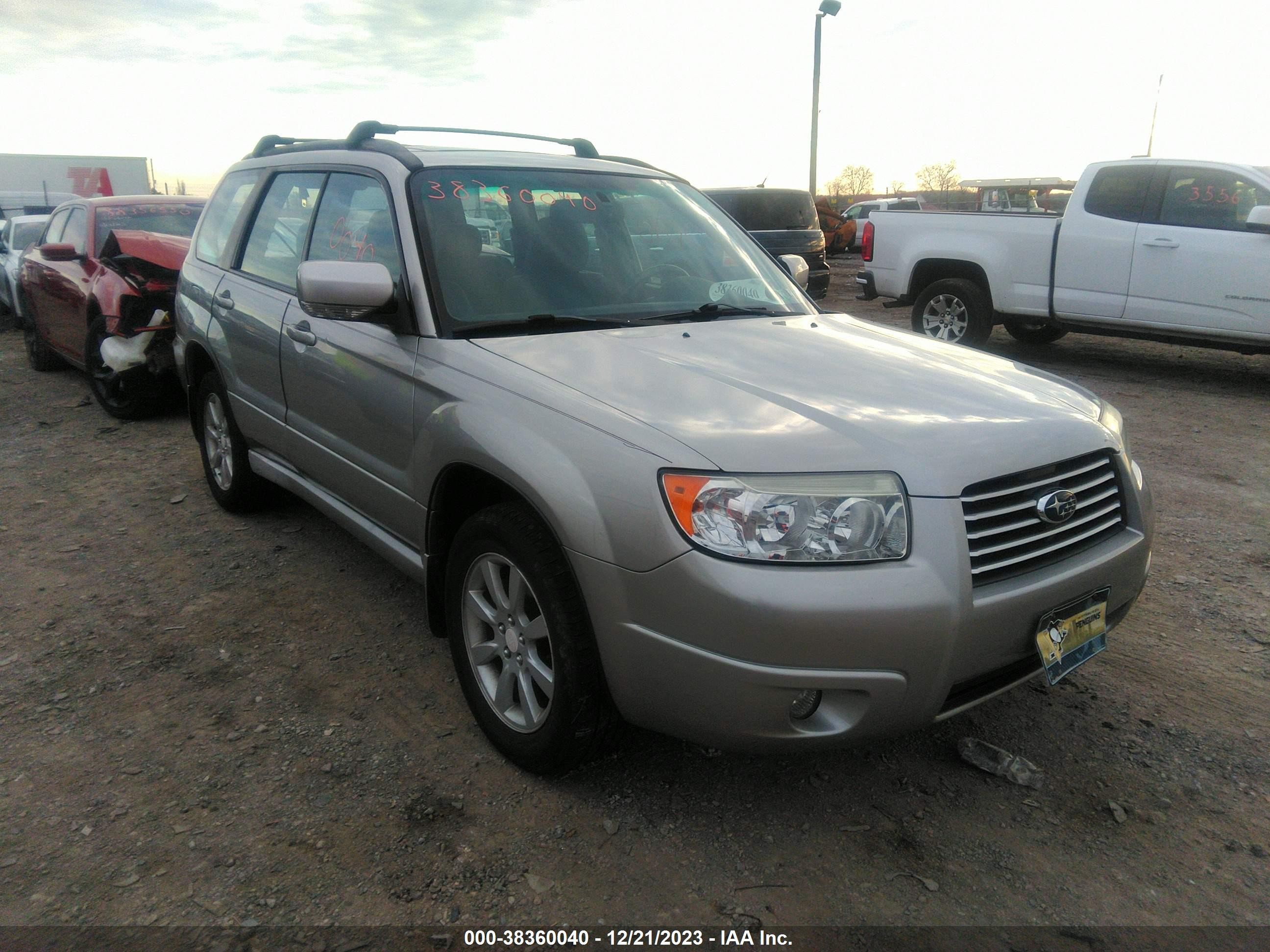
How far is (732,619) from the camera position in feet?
6.61

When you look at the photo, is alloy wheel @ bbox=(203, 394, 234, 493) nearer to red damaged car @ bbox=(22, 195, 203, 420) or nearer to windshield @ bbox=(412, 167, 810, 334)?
windshield @ bbox=(412, 167, 810, 334)

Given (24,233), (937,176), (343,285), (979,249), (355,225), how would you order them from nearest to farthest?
(343,285), (355,225), (979,249), (24,233), (937,176)

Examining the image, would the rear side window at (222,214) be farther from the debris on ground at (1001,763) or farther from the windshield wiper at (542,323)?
the debris on ground at (1001,763)

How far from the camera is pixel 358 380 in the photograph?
3174 millimetres

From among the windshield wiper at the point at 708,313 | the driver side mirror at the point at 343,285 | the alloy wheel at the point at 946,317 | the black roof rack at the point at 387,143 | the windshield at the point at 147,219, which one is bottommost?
the alloy wheel at the point at 946,317

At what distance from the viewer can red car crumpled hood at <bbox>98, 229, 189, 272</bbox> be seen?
22.5 ft

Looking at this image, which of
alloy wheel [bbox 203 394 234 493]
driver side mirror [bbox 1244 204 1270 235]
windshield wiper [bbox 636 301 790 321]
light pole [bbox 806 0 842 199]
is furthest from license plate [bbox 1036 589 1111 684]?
light pole [bbox 806 0 842 199]

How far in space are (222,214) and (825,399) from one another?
11.9 feet

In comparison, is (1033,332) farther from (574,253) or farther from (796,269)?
(574,253)

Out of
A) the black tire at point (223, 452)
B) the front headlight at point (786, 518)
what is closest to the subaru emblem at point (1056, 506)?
the front headlight at point (786, 518)

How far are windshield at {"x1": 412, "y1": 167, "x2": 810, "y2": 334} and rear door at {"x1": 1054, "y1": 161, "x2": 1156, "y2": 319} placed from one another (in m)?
5.81

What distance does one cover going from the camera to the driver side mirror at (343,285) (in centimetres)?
277

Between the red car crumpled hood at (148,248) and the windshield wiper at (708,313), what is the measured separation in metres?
5.13

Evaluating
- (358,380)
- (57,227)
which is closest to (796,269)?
(358,380)
